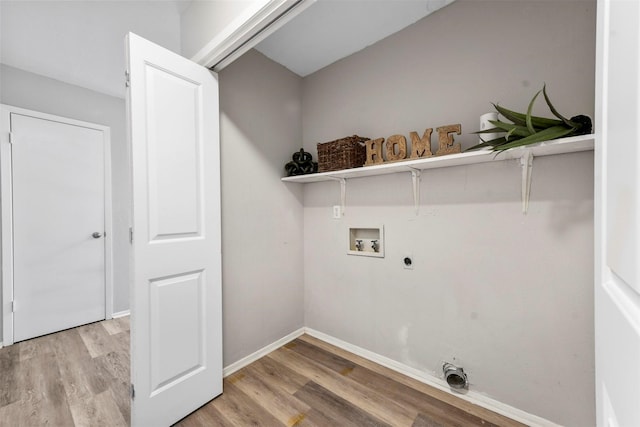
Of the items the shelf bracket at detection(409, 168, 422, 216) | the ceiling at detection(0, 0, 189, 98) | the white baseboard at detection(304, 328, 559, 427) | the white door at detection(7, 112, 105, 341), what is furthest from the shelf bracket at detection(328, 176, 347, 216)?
the white door at detection(7, 112, 105, 341)

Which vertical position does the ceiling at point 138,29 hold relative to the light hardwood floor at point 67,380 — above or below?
above

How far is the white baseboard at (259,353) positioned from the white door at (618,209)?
2.01 m

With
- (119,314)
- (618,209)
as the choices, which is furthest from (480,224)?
(119,314)

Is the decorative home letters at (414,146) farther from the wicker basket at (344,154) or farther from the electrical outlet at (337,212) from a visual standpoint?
the electrical outlet at (337,212)

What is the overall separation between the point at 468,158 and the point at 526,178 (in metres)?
0.31

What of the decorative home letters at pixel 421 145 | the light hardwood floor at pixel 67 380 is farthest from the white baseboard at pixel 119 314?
the decorative home letters at pixel 421 145

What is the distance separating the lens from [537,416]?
1429 millimetres

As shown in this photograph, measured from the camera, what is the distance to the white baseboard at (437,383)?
57.1 inches

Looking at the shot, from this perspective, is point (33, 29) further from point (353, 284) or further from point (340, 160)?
point (353, 284)

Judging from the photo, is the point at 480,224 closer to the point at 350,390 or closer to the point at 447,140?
the point at 447,140

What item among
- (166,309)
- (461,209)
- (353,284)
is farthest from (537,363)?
(166,309)

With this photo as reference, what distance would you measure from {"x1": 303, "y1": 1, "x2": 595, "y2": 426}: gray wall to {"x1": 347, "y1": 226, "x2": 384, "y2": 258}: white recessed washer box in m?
0.06

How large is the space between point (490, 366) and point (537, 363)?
0.78 ft

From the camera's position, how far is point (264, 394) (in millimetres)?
1711
